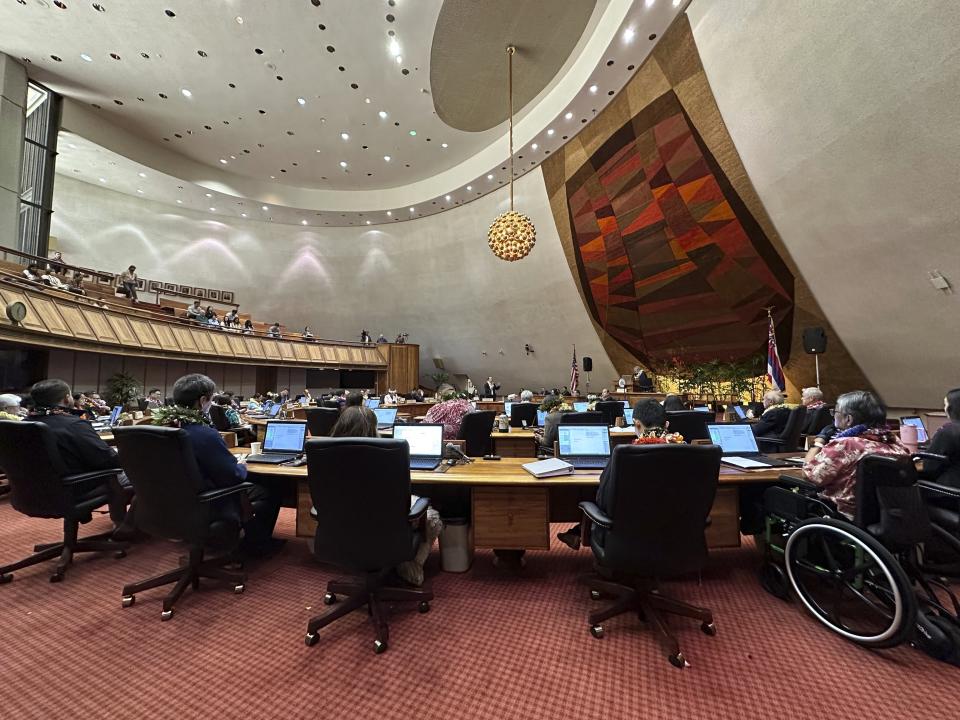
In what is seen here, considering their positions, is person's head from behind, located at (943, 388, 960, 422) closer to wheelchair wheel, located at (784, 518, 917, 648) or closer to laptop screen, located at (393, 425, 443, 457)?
wheelchair wheel, located at (784, 518, 917, 648)

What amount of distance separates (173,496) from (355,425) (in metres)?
1.08

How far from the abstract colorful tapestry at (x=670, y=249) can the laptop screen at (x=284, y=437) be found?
8.76 meters

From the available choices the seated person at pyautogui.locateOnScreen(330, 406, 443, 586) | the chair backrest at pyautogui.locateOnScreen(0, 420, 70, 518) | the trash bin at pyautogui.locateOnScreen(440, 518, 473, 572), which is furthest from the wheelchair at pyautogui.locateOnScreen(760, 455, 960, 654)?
the chair backrest at pyautogui.locateOnScreen(0, 420, 70, 518)

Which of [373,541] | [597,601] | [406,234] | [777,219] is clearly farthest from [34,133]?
[777,219]

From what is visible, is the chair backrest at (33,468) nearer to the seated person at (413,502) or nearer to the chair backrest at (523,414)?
the seated person at (413,502)

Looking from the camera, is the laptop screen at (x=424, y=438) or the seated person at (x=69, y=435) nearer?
the seated person at (x=69, y=435)

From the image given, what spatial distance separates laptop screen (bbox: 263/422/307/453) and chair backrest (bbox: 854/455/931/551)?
12.4 feet

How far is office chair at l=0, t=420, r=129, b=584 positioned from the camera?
2.66 metres

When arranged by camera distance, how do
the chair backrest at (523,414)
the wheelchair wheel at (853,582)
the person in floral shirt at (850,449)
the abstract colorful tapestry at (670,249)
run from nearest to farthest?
the wheelchair wheel at (853,582) → the person in floral shirt at (850,449) → the chair backrest at (523,414) → the abstract colorful tapestry at (670,249)

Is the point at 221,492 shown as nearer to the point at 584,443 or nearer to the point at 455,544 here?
the point at 455,544

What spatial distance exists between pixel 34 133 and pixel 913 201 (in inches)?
766

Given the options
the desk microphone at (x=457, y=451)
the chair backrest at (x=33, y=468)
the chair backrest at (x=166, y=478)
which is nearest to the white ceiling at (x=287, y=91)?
the desk microphone at (x=457, y=451)

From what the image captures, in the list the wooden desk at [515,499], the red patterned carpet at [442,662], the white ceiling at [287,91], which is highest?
the white ceiling at [287,91]

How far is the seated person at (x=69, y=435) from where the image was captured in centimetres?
290
